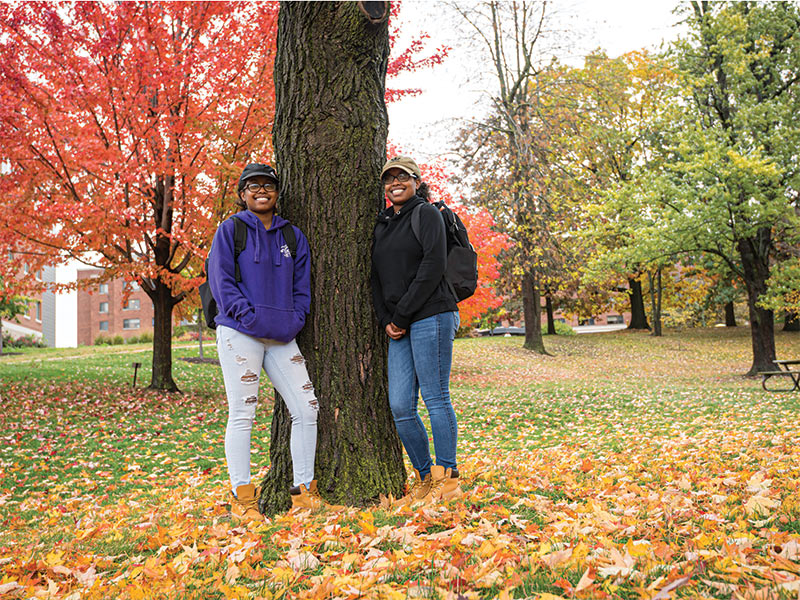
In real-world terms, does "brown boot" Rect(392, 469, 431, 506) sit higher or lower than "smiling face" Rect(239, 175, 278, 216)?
lower

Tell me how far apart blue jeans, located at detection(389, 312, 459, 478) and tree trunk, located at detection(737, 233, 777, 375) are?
15.0 metres

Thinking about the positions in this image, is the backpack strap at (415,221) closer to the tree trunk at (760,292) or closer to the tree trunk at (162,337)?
the tree trunk at (162,337)

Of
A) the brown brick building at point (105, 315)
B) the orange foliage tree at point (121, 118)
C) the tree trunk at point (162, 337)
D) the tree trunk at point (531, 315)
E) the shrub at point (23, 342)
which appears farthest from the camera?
the brown brick building at point (105, 315)

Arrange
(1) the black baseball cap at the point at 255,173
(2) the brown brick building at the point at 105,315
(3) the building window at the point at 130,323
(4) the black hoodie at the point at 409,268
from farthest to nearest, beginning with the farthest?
(3) the building window at the point at 130,323, (2) the brown brick building at the point at 105,315, (1) the black baseball cap at the point at 255,173, (4) the black hoodie at the point at 409,268

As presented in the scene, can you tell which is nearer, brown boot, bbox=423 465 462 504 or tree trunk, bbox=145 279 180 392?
brown boot, bbox=423 465 462 504

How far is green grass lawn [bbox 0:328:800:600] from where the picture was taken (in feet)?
7.72

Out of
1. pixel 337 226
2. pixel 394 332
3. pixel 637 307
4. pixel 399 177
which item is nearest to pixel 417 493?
pixel 394 332

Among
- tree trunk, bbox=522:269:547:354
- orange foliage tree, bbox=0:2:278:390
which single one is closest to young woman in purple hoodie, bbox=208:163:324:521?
orange foliage tree, bbox=0:2:278:390

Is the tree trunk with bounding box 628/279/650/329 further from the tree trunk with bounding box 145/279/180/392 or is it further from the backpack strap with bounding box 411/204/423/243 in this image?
the backpack strap with bounding box 411/204/423/243

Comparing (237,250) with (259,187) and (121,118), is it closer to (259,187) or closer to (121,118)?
(259,187)

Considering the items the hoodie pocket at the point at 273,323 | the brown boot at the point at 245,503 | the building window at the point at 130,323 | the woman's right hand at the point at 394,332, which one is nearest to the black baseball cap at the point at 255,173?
the hoodie pocket at the point at 273,323

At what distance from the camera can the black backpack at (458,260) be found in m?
3.86

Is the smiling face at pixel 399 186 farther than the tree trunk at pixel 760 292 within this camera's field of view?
No

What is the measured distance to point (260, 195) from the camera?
3807mm
